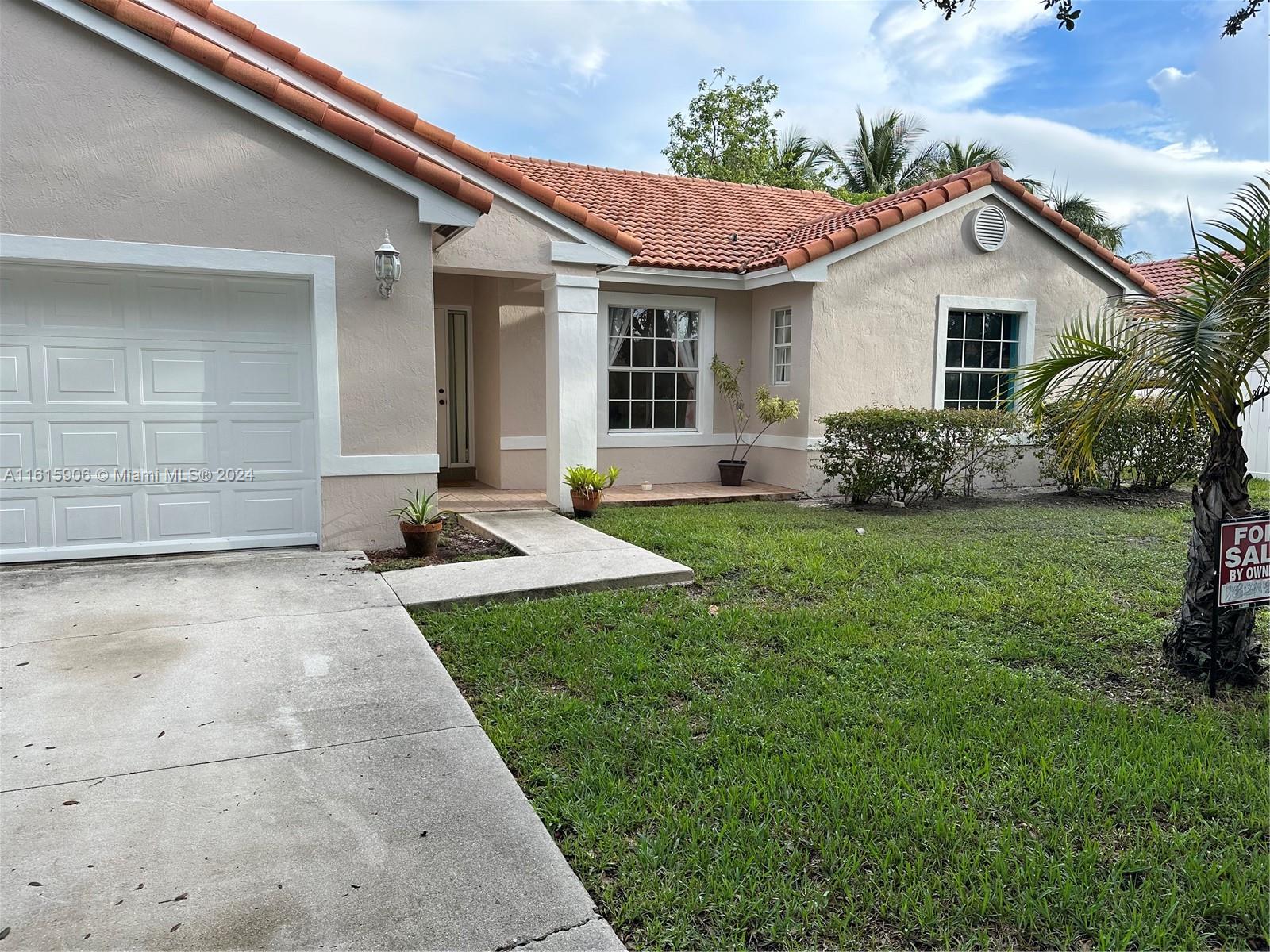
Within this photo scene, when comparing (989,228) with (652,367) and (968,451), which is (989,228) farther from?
(652,367)

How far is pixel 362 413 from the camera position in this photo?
7.64 meters

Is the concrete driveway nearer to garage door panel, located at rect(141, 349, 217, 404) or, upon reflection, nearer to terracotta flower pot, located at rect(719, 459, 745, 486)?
garage door panel, located at rect(141, 349, 217, 404)

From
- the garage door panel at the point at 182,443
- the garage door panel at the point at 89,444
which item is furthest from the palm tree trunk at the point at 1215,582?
the garage door panel at the point at 89,444

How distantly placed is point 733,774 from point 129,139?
6.72 meters

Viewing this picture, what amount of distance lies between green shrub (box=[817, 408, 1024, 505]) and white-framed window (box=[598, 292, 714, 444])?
2.17m

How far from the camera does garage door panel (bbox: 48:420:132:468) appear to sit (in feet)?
22.7

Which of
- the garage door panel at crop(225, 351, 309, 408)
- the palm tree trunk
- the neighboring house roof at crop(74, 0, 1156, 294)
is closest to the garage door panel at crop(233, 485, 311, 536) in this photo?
the garage door panel at crop(225, 351, 309, 408)

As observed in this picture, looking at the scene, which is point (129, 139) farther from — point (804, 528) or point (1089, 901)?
point (1089, 901)

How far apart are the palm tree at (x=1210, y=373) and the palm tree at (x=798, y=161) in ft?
94.2

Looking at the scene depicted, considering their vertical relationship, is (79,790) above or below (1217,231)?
below

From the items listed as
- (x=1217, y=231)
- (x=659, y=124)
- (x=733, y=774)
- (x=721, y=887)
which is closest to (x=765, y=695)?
(x=733, y=774)

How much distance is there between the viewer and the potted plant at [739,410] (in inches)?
453

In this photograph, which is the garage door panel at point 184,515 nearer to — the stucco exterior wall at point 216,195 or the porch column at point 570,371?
the stucco exterior wall at point 216,195

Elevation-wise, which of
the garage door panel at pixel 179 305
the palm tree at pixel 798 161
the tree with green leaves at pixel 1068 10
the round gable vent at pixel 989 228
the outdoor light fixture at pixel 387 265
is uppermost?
the palm tree at pixel 798 161
